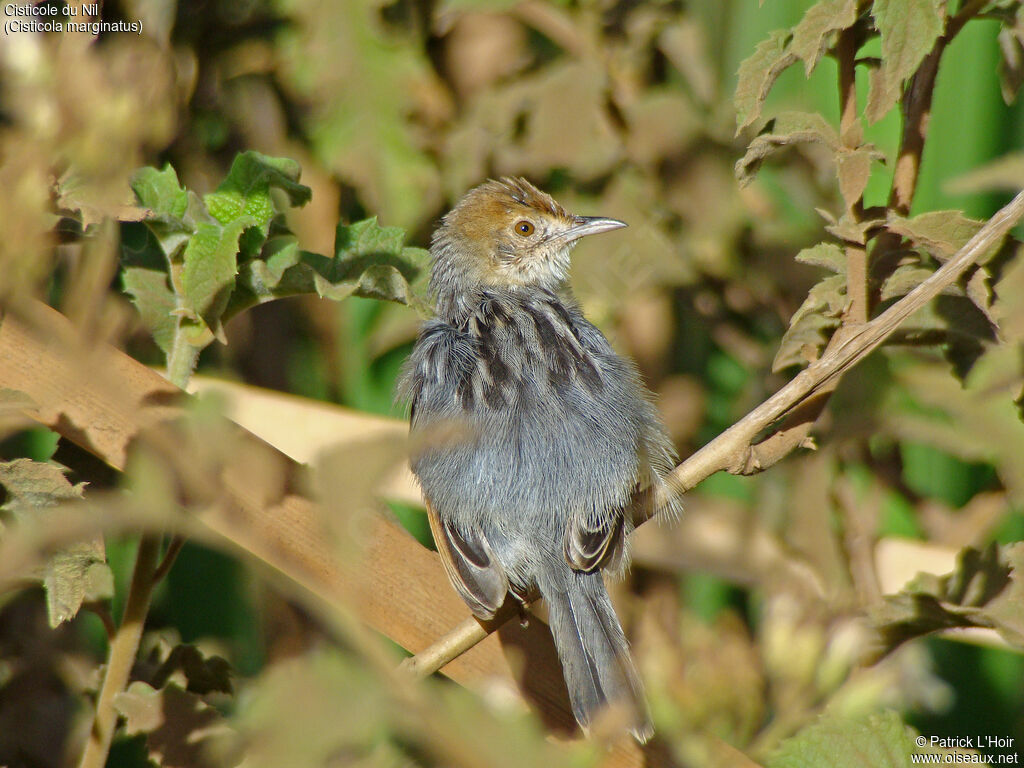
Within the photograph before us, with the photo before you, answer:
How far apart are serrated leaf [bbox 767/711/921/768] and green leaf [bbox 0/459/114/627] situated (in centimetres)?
104

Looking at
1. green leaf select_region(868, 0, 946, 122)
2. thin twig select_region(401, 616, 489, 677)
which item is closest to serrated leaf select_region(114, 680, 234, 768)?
thin twig select_region(401, 616, 489, 677)

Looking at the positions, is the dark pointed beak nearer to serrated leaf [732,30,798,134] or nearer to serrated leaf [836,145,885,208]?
serrated leaf [732,30,798,134]

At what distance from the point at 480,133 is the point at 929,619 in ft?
5.76

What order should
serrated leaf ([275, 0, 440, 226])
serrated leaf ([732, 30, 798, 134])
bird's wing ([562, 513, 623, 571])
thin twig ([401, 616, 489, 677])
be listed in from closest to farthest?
thin twig ([401, 616, 489, 677]) < serrated leaf ([732, 30, 798, 134]) < bird's wing ([562, 513, 623, 571]) < serrated leaf ([275, 0, 440, 226])

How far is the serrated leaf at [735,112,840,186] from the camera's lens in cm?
143

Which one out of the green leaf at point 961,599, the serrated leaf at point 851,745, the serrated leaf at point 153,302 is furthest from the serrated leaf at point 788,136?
the serrated leaf at point 153,302

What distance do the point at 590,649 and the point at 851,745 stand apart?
0.47 metres

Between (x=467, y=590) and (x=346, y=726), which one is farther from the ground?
(x=346, y=726)

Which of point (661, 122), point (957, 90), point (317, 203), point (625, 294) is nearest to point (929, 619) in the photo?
point (625, 294)

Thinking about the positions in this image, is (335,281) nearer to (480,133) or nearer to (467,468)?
(467,468)

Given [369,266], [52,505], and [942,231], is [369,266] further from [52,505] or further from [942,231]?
[942,231]

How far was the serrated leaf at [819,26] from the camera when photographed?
1.37m

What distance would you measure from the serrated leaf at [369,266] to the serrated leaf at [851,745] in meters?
0.88

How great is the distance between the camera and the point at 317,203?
10.6 feet
